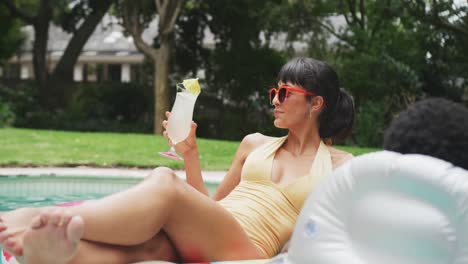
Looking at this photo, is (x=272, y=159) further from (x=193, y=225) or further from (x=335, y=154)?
(x=193, y=225)

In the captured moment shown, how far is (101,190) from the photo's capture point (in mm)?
7266

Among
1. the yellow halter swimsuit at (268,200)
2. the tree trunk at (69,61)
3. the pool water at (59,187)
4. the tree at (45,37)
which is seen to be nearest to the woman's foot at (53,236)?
the yellow halter swimsuit at (268,200)

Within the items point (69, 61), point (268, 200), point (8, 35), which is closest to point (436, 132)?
point (268, 200)

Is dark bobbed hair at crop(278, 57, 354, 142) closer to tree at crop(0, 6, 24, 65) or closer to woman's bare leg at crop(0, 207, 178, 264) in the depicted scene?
woman's bare leg at crop(0, 207, 178, 264)

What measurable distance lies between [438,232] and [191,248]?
1104 millimetres

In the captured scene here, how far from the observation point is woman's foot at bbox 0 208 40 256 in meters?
2.17

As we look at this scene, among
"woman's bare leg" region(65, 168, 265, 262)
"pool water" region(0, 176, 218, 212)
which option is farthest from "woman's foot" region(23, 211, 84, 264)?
"pool water" region(0, 176, 218, 212)

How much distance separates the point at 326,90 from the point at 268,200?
59 cm

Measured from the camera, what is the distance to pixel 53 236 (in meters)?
2.00

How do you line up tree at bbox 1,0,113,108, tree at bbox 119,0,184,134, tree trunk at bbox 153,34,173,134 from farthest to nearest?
tree at bbox 1,0,113,108 < tree trunk at bbox 153,34,173,134 < tree at bbox 119,0,184,134

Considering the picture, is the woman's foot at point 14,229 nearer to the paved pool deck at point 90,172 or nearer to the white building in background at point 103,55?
the paved pool deck at point 90,172

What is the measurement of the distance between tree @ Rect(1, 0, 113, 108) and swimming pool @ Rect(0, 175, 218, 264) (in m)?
12.3

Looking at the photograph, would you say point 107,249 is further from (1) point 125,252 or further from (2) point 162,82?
(2) point 162,82

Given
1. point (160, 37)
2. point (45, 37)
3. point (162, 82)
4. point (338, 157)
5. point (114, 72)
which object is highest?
point (338, 157)
